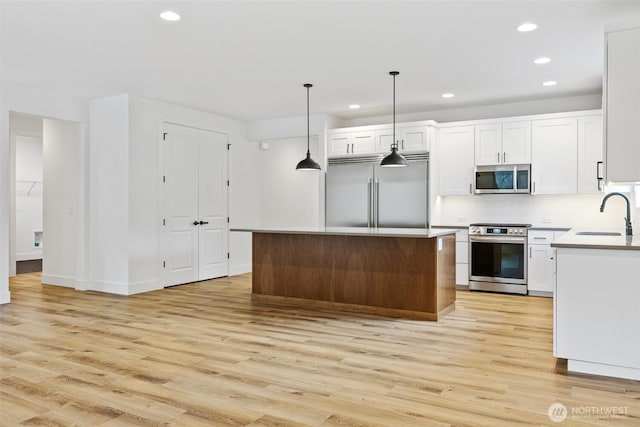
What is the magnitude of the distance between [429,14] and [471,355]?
8.30ft

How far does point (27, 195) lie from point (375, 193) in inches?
263

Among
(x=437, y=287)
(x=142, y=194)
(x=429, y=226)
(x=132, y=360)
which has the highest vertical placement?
(x=142, y=194)

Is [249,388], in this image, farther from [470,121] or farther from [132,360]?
[470,121]

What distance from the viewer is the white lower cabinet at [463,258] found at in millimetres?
6465

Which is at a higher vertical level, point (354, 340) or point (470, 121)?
point (470, 121)

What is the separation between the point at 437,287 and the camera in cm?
459

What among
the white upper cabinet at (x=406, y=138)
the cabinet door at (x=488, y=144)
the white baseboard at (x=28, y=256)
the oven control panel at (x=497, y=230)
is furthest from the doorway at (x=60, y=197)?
the cabinet door at (x=488, y=144)

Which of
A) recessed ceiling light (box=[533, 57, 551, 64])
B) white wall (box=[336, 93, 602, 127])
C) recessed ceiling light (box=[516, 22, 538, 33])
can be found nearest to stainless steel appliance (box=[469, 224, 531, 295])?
white wall (box=[336, 93, 602, 127])

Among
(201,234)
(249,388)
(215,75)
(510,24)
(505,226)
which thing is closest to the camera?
(249,388)

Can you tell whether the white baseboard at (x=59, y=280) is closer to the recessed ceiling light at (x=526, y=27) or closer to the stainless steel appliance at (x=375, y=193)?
the stainless steel appliance at (x=375, y=193)

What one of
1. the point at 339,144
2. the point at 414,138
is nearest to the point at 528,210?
the point at 414,138

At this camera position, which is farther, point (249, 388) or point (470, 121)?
point (470, 121)

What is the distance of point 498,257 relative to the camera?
6.22 meters

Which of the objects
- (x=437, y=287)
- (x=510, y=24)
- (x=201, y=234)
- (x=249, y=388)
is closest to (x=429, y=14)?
(x=510, y=24)
